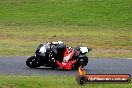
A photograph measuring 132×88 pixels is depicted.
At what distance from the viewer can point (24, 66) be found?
18984mm

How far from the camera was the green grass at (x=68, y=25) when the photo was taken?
2730 cm

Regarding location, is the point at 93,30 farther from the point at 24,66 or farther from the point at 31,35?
the point at 24,66

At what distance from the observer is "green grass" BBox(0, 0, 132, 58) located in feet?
89.6

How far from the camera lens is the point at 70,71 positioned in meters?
18.2

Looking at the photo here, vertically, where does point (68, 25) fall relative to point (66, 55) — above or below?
below

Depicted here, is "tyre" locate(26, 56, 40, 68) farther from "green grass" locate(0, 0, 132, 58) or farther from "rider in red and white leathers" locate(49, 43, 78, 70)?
"green grass" locate(0, 0, 132, 58)

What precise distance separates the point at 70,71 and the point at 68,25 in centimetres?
1986

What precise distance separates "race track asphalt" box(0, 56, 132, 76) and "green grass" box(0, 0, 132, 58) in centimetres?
219

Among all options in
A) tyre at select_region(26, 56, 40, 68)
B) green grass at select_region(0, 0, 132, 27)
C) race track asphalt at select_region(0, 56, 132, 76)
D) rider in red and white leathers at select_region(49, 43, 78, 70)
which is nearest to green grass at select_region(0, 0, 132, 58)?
green grass at select_region(0, 0, 132, 27)

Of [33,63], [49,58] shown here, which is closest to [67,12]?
[33,63]

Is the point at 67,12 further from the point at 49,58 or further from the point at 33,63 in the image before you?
the point at 49,58

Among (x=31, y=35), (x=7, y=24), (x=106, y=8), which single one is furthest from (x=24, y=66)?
(x=106, y=8)

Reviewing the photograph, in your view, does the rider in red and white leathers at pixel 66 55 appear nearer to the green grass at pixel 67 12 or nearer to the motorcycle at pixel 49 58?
the motorcycle at pixel 49 58

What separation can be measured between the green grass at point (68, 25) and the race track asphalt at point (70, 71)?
2.19m
